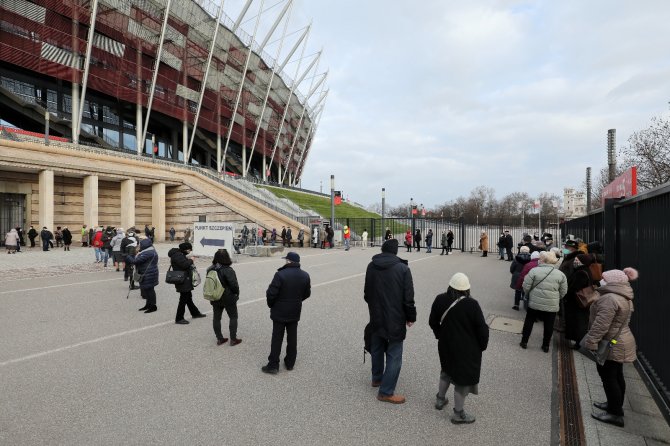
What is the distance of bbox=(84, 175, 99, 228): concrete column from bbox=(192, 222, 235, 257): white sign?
12939 mm

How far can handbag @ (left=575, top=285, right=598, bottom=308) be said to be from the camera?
5.41 m

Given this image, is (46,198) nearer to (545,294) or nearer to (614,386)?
(545,294)

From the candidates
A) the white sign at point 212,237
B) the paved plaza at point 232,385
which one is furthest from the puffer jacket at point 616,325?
the white sign at point 212,237

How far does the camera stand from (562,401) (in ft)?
13.0

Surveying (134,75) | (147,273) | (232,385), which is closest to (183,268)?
(147,273)

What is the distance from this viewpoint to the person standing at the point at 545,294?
215 inches

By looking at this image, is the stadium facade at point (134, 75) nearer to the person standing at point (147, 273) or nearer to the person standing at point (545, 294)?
the person standing at point (147, 273)

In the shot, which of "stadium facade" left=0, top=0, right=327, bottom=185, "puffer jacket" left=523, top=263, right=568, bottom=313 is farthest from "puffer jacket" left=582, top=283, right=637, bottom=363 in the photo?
"stadium facade" left=0, top=0, right=327, bottom=185

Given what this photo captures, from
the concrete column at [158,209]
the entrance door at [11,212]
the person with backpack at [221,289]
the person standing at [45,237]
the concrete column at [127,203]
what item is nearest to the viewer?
the person with backpack at [221,289]

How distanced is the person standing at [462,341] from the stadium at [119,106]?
67.0 ft

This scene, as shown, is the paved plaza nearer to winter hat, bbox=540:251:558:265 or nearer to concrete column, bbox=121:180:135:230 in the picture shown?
winter hat, bbox=540:251:558:265

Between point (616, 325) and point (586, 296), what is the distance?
2204 mm

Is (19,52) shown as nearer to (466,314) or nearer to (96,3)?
(96,3)

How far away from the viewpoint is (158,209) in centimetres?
3020
